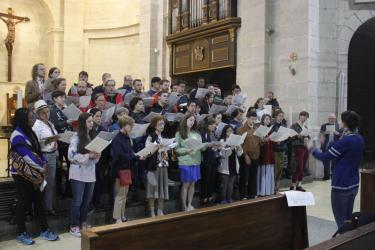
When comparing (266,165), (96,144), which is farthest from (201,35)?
(96,144)

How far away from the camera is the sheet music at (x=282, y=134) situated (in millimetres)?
6582

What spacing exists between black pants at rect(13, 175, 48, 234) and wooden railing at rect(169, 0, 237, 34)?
777 cm

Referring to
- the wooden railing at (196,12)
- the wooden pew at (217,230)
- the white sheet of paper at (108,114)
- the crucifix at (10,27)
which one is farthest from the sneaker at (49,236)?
the crucifix at (10,27)

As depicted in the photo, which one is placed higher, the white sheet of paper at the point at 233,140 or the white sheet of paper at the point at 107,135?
the white sheet of paper at the point at 107,135

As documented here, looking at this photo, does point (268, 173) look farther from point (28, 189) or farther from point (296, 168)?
point (28, 189)

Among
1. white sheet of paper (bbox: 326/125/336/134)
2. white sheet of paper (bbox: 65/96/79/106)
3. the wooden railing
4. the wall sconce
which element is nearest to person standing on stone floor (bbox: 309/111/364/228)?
white sheet of paper (bbox: 65/96/79/106)

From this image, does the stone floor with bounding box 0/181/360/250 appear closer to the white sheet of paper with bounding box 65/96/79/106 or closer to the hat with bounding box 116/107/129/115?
the hat with bounding box 116/107/129/115

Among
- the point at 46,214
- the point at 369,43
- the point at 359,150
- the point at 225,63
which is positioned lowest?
the point at 46,214

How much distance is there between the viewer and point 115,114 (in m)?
5.83

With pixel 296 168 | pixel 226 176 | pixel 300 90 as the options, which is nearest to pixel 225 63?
pixel 300 90

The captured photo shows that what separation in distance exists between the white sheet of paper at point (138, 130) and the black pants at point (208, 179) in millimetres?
1372

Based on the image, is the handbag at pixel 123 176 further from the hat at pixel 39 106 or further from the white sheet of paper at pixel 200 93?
the white sheet of paper at pixel 200 93

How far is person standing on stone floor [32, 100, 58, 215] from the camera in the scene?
16.0 ft

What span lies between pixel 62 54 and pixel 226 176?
1051cm
